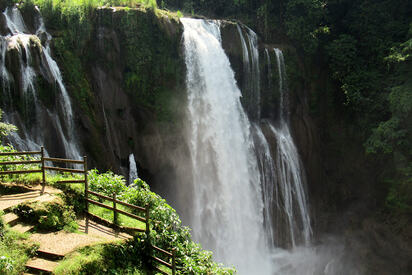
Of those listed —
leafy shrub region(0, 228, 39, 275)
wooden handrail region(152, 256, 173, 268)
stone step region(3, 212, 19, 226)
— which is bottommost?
wooden handrail region(152, 256, 173, 268)

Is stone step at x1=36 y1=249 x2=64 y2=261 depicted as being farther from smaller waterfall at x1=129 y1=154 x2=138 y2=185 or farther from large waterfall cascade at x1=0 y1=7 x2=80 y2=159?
smaller waterfall at x1=129 y1=154 x2=138 y2=185

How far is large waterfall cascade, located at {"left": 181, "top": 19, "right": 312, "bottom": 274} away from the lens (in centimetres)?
1581

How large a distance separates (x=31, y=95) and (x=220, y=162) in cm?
822

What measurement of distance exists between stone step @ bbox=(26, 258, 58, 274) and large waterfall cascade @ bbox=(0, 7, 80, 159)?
581cm

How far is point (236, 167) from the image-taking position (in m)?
16.7

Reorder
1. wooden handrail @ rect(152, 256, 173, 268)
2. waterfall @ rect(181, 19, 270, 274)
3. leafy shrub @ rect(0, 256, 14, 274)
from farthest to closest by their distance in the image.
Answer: waterfall @ rect(181, 19, 270, 274)
wooden handrail @ rect(152, 256, 173, 268)
leafy shrub @ rect(0, 256, 14, 274)

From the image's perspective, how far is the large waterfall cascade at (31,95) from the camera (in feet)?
37.6

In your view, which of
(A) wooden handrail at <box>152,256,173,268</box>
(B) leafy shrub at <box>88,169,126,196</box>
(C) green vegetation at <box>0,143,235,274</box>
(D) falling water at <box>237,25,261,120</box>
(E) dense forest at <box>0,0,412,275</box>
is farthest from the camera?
(D) falling water at <box>237,25,261,120</box>

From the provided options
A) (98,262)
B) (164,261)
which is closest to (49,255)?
(98,262)

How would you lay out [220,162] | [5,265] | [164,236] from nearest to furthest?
[5,265] < [164,236] < [220,162]

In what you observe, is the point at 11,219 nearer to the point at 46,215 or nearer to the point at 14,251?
the point at 46,215

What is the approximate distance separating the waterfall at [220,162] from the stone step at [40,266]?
30.7ft

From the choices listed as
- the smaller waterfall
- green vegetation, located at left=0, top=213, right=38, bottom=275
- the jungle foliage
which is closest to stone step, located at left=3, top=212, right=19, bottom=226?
green vegetation, located at left=0, top=213, right=38, bottom=275

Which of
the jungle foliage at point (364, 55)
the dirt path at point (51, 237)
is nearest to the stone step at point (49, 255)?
the dirt path at point (51, 237)
